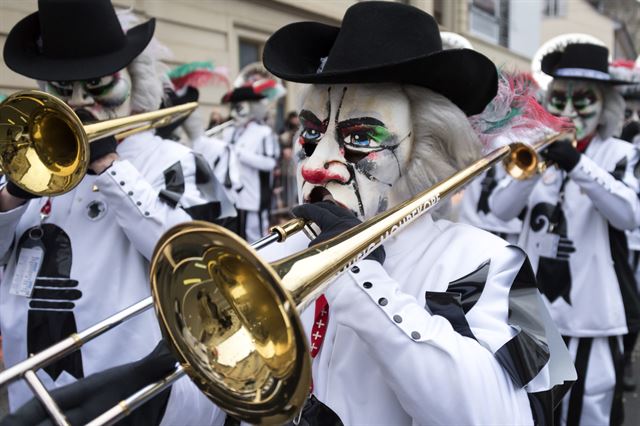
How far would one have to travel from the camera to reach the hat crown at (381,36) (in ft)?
4.86

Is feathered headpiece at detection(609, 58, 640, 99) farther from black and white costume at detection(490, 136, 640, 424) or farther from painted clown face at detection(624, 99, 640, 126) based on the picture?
painted clown face at detection(624, 99, 640, 126)

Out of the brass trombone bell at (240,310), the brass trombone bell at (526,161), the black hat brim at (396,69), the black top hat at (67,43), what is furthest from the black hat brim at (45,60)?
the brass trombone bell at (526,161)

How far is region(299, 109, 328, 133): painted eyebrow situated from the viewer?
1.55 m

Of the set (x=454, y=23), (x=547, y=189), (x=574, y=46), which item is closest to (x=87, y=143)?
(x=454, y=23)

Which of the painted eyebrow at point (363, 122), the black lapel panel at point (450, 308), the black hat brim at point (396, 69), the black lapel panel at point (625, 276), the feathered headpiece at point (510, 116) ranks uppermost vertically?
the black hat brim at point (396, 69)

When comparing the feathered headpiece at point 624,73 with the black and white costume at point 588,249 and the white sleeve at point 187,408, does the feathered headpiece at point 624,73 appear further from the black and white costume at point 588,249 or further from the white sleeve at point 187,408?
the white sleeve at point 187,408

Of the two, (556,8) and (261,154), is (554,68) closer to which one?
(261,154)

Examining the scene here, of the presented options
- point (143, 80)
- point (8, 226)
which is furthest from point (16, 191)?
point (143, 80)

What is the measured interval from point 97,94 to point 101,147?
0.35m

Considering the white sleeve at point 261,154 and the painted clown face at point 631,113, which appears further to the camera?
the painted clown face at point 631,113

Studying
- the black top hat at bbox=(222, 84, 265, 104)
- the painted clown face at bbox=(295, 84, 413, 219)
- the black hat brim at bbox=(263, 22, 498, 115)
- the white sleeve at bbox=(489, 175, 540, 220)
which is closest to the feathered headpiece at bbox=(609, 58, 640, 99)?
the white sleeve at bbox=(489, 175, 540, 220)

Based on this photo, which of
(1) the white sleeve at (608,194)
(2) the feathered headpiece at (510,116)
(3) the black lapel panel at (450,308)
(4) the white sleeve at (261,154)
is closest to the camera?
(3) the black lapel panel at (450,308)

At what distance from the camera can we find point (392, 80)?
1.47 meters

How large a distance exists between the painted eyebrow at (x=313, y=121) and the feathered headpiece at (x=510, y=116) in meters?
0.50
